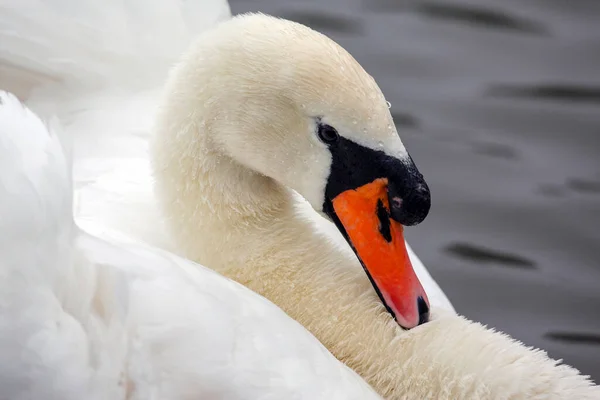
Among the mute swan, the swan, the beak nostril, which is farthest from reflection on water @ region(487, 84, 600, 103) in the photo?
the mute swan

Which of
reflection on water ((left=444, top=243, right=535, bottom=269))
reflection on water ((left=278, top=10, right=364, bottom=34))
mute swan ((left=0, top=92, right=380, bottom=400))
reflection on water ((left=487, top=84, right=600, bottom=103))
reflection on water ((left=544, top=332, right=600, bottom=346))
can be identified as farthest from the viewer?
reflection on water ((left=278, top=10, right=364, bottom=34))

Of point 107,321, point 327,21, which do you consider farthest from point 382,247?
point 327,21

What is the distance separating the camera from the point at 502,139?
18.7 ft

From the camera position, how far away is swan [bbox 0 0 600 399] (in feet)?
9.98

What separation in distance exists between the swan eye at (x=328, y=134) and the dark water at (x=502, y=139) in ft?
5.73

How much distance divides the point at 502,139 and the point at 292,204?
8.28 feet

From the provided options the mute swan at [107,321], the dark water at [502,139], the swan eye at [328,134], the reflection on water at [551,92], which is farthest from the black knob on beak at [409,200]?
the reflection on water at [551,92]

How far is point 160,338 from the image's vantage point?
270 centimetres

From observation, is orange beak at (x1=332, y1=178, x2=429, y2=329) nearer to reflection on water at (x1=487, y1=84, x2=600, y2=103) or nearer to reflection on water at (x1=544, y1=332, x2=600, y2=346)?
reflection on water at (x1=544, y1=332, x2=600, y2=346)

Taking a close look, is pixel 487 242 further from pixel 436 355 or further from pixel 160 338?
pixel 160 338

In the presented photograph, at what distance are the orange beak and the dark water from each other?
58.9 inches

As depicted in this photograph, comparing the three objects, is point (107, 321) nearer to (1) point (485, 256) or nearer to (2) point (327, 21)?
(1) point (485, 256)

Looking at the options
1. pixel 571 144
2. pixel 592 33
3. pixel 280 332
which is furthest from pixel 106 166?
pixel 592 33

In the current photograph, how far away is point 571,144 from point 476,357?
9.14ft
